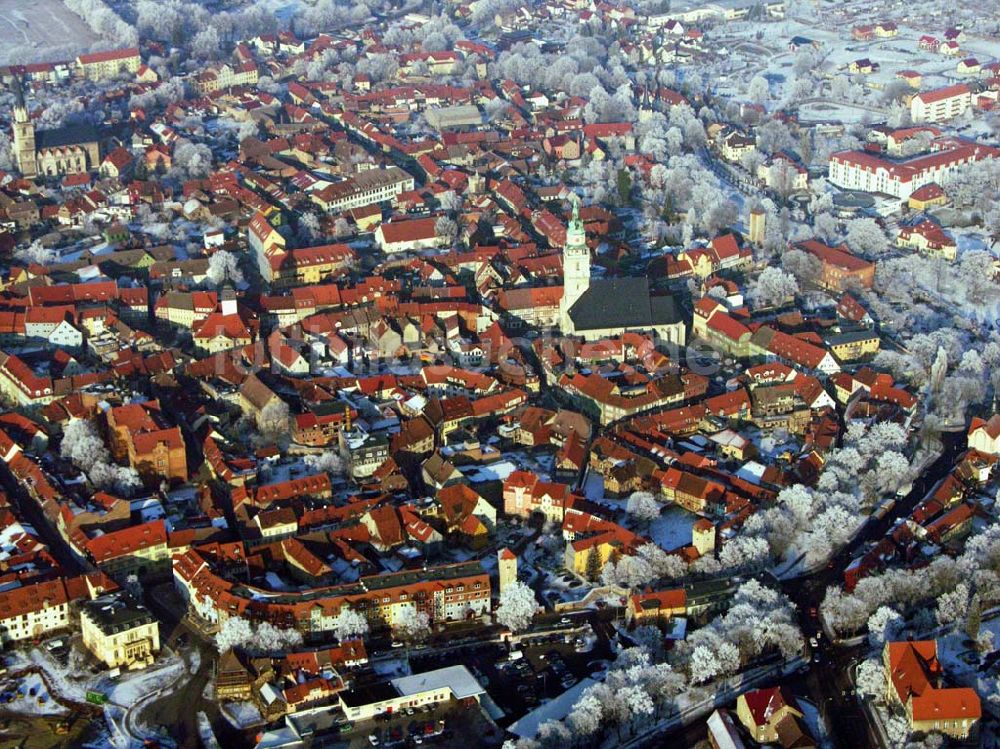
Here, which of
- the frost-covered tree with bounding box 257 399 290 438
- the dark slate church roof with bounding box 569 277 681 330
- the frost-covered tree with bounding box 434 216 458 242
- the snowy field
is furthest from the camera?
the snowy field

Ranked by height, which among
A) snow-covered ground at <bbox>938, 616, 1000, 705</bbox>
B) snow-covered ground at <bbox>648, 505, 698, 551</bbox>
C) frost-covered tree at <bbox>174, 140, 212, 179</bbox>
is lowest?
frost-covered tree at <bbox>174, 140, 212, 179</bbox>

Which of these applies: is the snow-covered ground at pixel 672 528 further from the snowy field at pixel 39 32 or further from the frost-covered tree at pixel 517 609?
the snowy field at pixel 39 32

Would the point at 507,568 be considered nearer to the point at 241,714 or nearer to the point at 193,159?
the point at 241,714

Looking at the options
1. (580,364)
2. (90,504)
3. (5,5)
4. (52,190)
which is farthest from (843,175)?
(5,5)

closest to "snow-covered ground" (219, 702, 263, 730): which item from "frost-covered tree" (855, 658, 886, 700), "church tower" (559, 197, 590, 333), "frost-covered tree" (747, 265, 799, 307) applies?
"frost-covered tree" (855, 658, 886, 700)

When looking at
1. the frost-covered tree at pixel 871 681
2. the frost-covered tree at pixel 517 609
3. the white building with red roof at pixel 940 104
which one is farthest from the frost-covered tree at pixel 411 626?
the white building with red roof at pixel 940 104

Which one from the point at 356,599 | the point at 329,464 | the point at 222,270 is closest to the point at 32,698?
the point at 356,599

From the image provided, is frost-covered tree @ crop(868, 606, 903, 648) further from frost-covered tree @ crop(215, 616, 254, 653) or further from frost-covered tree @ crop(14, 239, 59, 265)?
frost-covered tree @ crop(14, 239, 59, 265)
